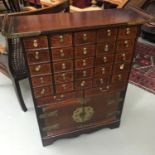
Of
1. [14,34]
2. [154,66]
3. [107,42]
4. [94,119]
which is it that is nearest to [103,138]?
[94,119]

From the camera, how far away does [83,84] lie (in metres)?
1.21

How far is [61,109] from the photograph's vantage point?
1.30m

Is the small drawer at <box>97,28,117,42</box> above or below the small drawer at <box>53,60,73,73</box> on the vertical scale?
above

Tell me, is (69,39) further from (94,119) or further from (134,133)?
(134,133)

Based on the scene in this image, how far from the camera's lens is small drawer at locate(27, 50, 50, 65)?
99 cm

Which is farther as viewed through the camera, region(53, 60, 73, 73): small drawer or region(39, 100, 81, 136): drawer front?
region(39, 100, 81, 136): drawer front

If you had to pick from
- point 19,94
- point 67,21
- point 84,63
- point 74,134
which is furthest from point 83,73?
point 19,94

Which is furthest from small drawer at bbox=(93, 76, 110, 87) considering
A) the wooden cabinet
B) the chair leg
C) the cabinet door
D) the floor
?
the chair leg

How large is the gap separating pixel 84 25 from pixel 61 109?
0.59 meters

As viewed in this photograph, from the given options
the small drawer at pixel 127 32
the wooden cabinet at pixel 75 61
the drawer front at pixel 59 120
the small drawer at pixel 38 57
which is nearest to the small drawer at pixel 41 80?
the wooden cabinet at pixel 75 61

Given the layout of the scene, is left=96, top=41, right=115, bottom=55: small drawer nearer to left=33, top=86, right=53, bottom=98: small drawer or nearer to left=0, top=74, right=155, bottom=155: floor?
left=33, top=86, right=53, bottom=98: small drawer

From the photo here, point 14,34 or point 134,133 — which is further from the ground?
point 14,34

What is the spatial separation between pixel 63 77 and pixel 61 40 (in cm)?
24

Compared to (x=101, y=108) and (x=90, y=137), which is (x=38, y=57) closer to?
(x=101, y=108)
